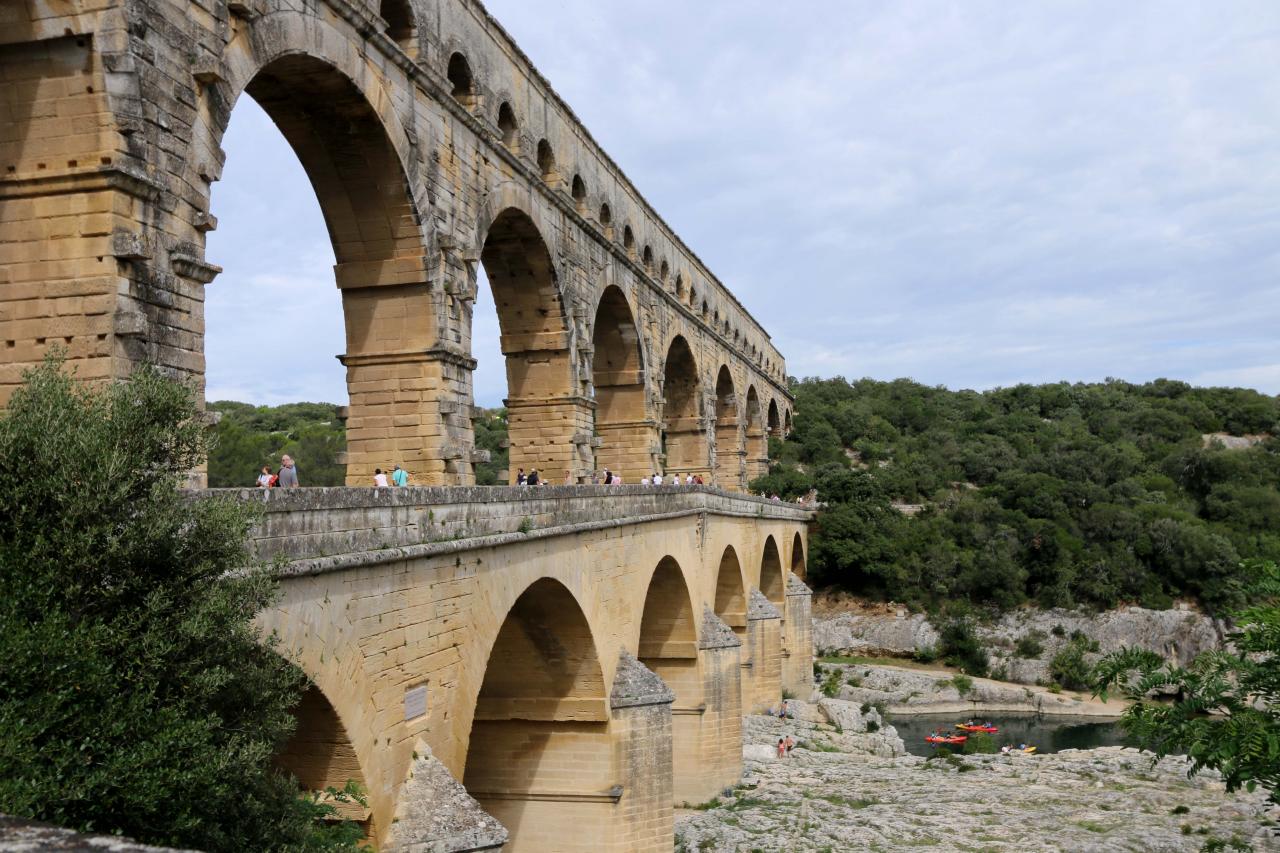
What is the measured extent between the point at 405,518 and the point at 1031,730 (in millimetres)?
33943

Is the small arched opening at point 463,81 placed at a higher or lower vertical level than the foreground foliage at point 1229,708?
higher

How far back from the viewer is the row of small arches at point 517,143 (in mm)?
14219

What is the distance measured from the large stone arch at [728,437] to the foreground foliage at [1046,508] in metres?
6.59

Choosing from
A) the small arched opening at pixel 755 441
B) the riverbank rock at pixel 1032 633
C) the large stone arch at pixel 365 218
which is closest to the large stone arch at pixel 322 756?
the large stone arch at pixel 365 218

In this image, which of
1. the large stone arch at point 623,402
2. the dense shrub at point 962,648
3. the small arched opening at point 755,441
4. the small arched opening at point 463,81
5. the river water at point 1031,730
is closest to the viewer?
the small arched opening at point 463,81

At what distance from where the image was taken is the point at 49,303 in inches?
316

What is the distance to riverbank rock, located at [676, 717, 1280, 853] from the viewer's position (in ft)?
62.4

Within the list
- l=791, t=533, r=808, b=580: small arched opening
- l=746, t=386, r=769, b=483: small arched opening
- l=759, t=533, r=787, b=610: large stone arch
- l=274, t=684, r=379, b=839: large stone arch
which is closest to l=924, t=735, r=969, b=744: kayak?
l=759, t=533, r=787, b=610: large stone arch

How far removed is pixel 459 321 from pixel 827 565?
124 feet

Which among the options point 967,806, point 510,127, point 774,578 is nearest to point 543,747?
point 510,127

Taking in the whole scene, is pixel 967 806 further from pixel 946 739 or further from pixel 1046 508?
pixel 1046 508

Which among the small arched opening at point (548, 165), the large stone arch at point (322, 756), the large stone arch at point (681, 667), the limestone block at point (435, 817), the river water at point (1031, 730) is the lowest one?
the river water at point (1031, 730)

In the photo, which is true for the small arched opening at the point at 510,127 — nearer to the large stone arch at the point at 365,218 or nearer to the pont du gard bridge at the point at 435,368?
the pont du gard bridge at the point at 435,368

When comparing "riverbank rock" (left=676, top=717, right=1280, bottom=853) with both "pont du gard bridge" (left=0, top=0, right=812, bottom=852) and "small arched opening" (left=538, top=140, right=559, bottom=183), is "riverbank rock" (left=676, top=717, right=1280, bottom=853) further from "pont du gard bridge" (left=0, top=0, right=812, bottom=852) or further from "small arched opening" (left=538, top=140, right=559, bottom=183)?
"small arched opening" (left=538, top=140, right=559, bottom=183)
